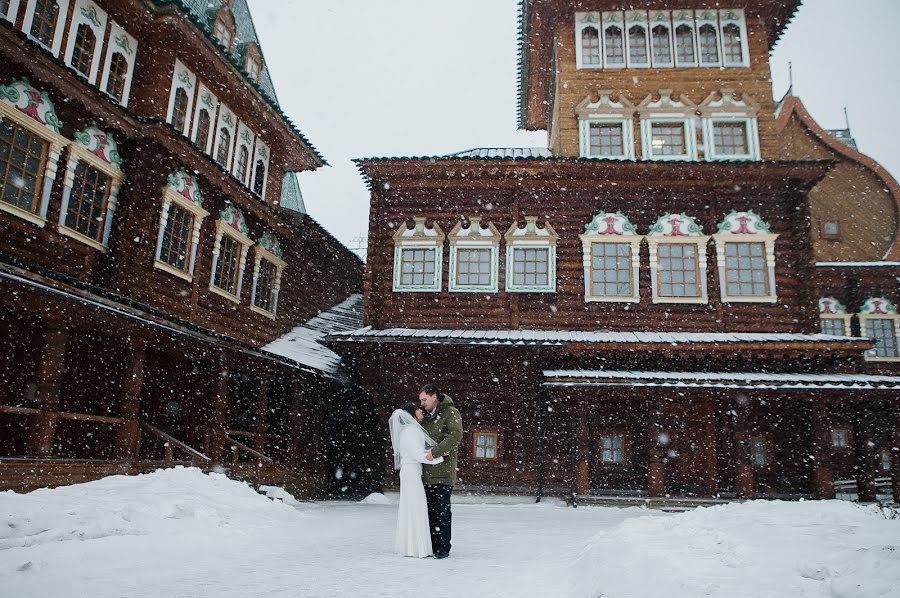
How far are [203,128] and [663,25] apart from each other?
12.6m

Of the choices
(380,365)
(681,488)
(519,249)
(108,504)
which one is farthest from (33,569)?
(681,488)

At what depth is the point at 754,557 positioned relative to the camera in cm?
418

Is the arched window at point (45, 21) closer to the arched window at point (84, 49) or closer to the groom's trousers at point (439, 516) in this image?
the arched window at point (84, 49)

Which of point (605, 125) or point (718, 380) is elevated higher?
point (605, 125)

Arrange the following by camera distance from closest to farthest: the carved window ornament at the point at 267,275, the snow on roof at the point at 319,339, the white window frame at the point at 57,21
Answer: the white window frame at the point at 57,21, the snow on roof at the point at 319,339, the carved window ornament at the point at 267,275

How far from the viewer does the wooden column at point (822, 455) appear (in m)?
13.2

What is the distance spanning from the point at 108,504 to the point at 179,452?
27.1 ft

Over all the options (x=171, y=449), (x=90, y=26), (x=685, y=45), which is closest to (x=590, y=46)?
(x=685, y=45)

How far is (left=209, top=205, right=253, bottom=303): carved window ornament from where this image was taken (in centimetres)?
1508

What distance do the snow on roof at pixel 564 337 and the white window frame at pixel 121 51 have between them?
6.54 m

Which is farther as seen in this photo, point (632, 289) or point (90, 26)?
point (632, 289)

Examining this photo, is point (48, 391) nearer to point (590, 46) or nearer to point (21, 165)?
point (21, 165)

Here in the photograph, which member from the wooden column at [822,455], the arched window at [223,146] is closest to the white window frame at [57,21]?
the arched window at [223,146]

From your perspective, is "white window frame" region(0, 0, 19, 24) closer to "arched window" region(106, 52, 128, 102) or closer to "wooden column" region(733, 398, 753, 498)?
"arched window" region(106, 52, 128, 102)
